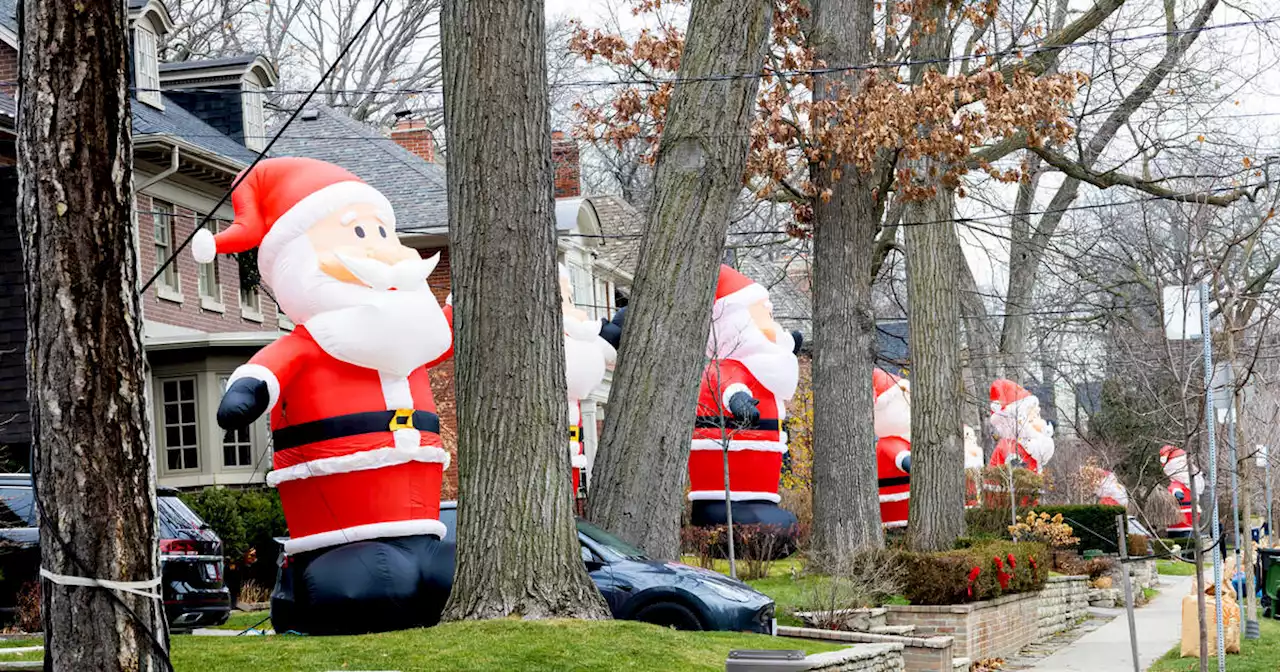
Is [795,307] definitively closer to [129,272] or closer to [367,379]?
[367,379]

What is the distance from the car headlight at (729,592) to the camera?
12.0m

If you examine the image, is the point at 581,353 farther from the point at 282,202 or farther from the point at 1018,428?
the point at 1018,428

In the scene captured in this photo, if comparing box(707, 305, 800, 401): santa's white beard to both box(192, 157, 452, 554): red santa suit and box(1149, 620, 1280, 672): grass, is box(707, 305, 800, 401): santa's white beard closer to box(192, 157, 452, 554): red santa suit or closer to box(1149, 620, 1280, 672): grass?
box(1149, 620, 1280, 672): grass

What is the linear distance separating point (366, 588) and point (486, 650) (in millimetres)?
2812

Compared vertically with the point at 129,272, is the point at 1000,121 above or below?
above

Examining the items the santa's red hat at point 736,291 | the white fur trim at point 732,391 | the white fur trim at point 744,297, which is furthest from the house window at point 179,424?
the white fur trim at point 732,391

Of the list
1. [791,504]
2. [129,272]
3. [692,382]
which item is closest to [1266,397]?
[791,504]

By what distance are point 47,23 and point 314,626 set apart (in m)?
6.26

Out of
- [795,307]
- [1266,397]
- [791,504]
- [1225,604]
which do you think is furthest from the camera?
[795,307]

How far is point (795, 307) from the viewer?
51.9 metres

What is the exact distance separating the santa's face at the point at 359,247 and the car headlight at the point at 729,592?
11.3 feet

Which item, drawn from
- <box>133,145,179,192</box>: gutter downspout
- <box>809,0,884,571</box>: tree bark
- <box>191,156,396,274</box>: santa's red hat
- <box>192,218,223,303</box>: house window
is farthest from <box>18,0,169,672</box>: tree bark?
<box>192,218,223,303</box>: house window

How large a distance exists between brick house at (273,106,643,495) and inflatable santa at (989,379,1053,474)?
830 centimetres

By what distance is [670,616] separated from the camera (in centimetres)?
1183
